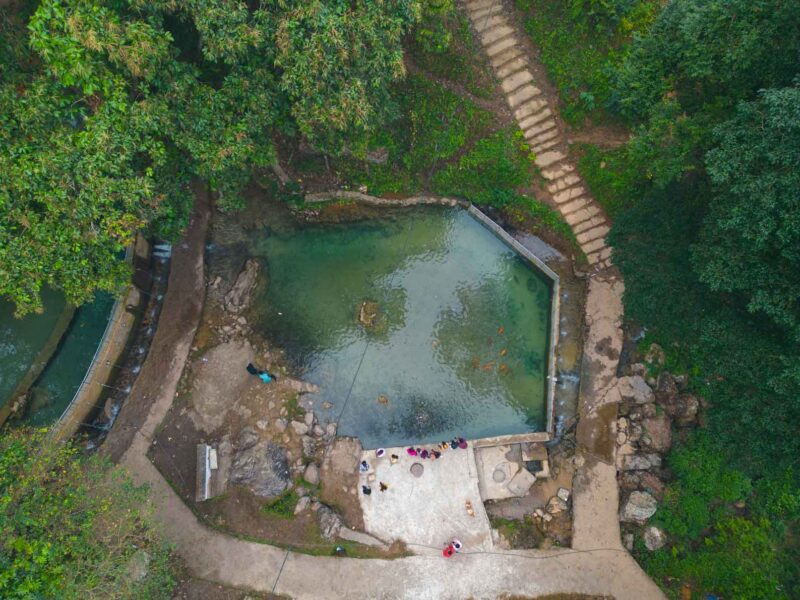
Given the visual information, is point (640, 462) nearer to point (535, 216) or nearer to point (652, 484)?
point (652, 484)

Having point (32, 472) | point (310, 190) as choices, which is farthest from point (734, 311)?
point (32, 472)

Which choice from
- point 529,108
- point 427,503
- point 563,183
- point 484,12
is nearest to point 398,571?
point 427,503

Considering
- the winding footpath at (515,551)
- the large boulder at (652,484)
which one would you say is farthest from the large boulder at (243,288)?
the large boulder at (652,484)

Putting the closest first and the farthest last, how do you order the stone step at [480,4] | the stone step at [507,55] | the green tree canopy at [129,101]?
the green tree canopy at [129,101]
the stone step at [507,55]
the stone step at [480,4]

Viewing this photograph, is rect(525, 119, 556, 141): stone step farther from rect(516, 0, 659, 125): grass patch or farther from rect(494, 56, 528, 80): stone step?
rect(494, 56, 528, 80): stone step

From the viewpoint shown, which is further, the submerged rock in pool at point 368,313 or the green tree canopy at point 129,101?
the submerged rock in pool at point 368,313

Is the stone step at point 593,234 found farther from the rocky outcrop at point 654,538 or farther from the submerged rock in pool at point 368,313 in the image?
the rocky outcrop at point 654,538

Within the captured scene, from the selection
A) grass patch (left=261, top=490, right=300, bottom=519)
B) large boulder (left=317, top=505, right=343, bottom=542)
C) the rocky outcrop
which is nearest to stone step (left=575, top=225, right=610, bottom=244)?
the rocky outcrop
